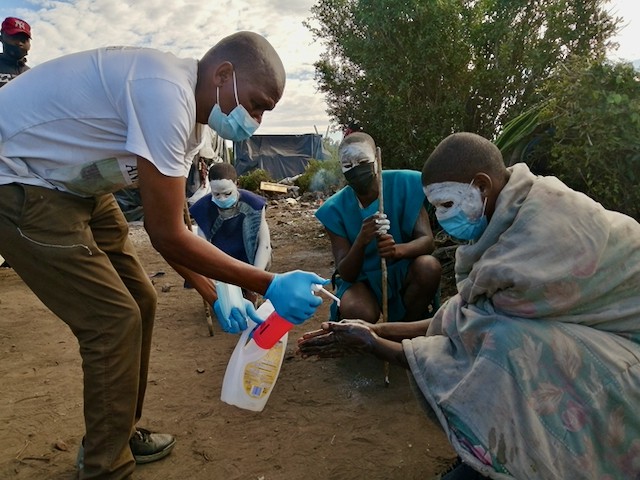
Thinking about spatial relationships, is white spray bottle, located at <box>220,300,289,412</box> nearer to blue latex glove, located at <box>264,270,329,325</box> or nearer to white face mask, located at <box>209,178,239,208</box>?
blue latex glove, located at <box>264,270,329,325</box>

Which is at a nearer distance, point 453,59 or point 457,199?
point 457,199

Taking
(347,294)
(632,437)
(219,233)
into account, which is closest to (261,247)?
(219,233)

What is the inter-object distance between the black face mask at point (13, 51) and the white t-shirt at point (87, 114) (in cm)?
425

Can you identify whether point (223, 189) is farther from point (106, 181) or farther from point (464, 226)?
point (464, 226)

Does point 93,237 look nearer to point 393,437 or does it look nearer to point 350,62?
point 393,437

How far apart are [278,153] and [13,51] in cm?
1315

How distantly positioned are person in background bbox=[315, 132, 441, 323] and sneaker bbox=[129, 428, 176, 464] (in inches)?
45.9

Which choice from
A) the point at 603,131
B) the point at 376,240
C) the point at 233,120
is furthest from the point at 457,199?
the point at 603,131

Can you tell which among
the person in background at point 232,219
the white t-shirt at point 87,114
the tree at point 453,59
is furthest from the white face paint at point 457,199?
the tree at point 453,59

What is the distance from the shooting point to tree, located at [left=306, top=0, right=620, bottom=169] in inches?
198

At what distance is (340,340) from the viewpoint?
2072 mm

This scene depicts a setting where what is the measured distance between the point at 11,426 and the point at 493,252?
101 inches

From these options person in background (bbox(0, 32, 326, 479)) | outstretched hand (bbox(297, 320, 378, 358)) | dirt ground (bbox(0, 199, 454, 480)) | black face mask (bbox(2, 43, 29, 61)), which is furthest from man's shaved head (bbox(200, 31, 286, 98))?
black face mask (bbox(2, 43, 29, 61))

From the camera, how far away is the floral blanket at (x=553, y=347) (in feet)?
5.05
